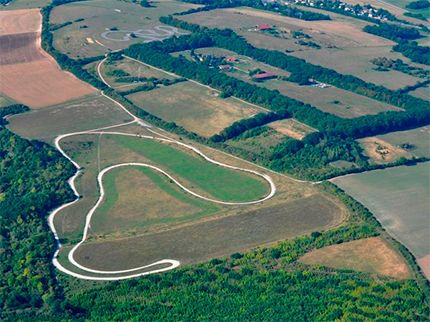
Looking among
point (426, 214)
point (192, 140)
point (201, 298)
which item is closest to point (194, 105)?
point (192, 140)

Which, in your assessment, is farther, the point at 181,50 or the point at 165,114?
the point at 181,50

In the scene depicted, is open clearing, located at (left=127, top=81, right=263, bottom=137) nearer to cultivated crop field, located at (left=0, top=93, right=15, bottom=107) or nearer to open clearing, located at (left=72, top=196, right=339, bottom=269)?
cultivated crop field, located at (left=0, top=93, right=15, bottom=107)

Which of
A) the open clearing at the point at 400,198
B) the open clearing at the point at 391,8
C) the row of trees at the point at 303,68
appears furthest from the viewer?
the open clearing at the point at 391,8

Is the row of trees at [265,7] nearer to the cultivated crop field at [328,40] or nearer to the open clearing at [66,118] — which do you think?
→ the cultivated crop field at [328,40]

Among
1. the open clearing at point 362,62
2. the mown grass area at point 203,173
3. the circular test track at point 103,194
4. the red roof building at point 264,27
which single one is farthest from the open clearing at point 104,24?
the mown grass area at point 203,173

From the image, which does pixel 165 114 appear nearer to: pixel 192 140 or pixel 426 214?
pixel 192 140

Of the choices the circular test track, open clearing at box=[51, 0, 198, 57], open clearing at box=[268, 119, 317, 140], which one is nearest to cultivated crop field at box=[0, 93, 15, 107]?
the circular test track
